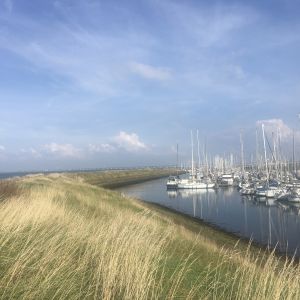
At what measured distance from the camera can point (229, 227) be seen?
39.4 m

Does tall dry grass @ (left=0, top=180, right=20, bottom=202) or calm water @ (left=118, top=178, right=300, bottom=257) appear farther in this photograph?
calm water @ (left=118, top=178, right=300, bottom=257)

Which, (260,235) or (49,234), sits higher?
(49,234)

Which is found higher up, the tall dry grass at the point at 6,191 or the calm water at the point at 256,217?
the tall dry grass at the point at 6,191

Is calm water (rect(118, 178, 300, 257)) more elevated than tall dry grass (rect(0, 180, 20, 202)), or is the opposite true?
tall dry grass (rect(0, 180, 20, 202))

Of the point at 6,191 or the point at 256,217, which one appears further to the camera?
the point at 256,217

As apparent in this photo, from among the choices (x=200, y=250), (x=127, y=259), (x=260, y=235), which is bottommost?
(x=260, y=235)

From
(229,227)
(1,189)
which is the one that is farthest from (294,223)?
(1,189)

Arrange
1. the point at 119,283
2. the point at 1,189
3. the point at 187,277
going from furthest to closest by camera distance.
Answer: the point at 1,189
the point at 187,277
the point at 119,283

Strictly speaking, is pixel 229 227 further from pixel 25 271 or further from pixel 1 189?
pixel 25 271

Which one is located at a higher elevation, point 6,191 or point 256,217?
point 6,191

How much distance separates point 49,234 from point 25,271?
312cm

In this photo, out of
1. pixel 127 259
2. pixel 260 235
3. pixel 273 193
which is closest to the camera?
pixel 127 259

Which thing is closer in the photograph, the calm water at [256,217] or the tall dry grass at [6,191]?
the tall dry grass at [6,191]

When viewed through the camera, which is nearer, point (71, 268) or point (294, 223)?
point (71, 268)
